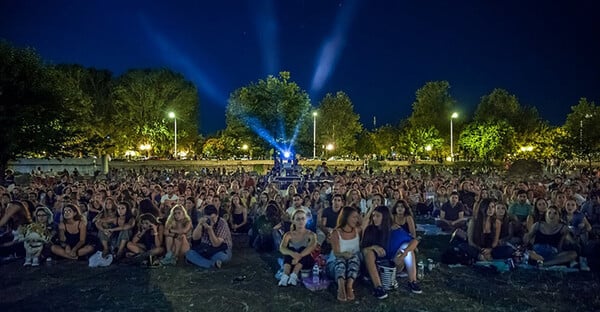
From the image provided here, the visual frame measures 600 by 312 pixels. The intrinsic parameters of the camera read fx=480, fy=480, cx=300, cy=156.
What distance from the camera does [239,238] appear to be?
12070mm

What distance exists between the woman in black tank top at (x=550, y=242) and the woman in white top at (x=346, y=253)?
12.2 ft

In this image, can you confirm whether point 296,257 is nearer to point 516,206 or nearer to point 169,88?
point 516,206

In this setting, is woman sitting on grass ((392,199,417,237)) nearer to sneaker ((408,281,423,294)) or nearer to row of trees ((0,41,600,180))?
sneaker ((408,281,423,294))

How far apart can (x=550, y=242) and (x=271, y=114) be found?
114 ft

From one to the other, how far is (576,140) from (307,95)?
72.4 ft

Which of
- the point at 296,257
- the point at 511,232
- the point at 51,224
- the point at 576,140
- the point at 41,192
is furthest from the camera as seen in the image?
the point at 576,140

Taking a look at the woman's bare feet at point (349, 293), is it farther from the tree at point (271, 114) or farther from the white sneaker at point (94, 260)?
the tree at point (271, 114)

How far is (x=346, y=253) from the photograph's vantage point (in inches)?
285

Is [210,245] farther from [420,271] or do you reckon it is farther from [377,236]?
[420,271]

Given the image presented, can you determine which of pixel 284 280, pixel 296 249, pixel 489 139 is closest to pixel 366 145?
pixel 489 139

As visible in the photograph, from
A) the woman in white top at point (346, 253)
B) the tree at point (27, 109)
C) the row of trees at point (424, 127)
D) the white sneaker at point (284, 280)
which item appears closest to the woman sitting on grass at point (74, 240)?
the white sneaker at point (284, 280)

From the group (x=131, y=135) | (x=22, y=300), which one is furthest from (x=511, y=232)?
(x=131, y=135)

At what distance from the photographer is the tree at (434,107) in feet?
216

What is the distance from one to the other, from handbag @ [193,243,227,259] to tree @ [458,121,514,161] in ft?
148
